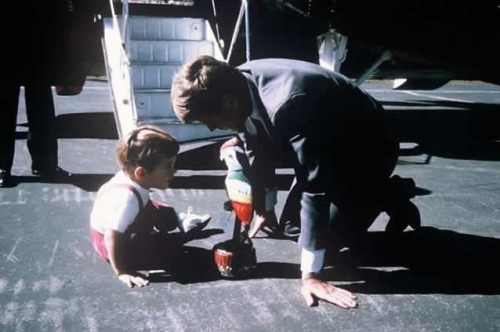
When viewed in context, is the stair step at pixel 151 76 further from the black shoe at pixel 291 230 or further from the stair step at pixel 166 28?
the black shoe at pixel 291 230

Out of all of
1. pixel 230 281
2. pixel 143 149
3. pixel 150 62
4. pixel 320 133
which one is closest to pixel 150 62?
pixel 150 62

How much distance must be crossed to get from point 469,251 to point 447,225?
489 millimetres

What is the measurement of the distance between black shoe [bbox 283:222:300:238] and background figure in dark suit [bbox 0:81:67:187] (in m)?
2.40

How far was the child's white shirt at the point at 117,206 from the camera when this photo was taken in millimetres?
2523

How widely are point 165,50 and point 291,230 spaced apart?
145 inches

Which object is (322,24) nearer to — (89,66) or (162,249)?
(89,66)

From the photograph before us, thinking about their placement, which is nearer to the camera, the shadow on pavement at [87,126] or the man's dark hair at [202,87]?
the man's dark hair at [202,87]

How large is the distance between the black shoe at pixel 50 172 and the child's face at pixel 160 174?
7.23 feet

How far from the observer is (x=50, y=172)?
4496 mm

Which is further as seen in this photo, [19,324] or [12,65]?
[12,65]

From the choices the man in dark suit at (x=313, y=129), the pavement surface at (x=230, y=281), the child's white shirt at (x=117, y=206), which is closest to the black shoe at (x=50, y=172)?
the pavement surface at (x=230, y=281)

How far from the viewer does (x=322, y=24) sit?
674cm

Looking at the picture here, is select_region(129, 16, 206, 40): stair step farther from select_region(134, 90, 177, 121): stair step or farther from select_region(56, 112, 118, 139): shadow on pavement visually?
select_region(56, 112, 118, 139): shadow on pavement

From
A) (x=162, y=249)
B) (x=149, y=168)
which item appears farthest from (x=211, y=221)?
(x=149, y=168)
